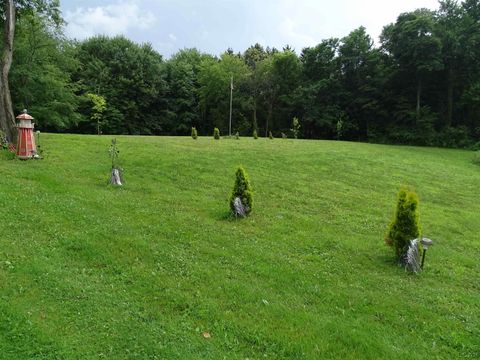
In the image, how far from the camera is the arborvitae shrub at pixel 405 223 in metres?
7.30

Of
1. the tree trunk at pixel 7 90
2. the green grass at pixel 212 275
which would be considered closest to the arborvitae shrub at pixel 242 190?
the green grass at pixel 212 275

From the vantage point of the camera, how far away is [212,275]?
6.11m

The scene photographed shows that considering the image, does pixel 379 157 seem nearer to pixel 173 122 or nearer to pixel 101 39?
pixel 173 122

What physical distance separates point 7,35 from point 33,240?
11.0 meters

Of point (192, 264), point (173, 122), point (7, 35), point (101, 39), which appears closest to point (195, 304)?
point (192, 264)

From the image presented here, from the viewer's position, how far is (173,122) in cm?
4766

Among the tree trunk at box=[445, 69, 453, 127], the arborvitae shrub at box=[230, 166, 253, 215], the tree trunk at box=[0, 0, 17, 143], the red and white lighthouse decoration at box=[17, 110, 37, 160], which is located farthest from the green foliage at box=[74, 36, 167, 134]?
→ the arborvitae shrub at box=[230, 166, 253, 215]

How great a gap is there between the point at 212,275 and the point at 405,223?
380cm

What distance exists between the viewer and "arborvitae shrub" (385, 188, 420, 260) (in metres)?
7.30

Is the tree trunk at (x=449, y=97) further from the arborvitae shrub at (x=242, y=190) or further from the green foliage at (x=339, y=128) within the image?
the arborvitae shrub at (x=242, y=190)

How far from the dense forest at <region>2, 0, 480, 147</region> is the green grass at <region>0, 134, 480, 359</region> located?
23.6m

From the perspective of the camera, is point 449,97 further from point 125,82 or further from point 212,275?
point 212,275

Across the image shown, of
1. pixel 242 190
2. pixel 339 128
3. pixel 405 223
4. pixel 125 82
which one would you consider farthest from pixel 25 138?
pixel 125 82

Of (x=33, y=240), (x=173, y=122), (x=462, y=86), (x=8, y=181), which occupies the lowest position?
(x=33, y=240)
